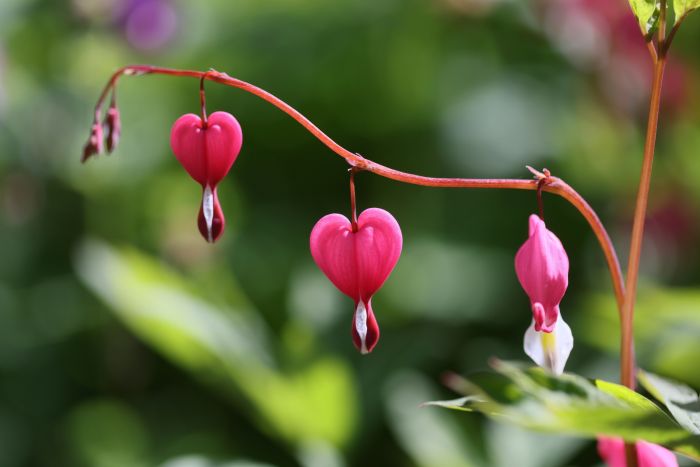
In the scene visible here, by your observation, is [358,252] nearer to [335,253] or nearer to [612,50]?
[335,253]

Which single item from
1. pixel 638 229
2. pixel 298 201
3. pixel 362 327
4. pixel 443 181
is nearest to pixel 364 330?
pixel 362 327

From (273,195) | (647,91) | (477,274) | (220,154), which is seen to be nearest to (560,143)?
(647,91)

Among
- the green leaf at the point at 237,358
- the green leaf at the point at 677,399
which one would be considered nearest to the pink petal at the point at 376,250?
the green leaf at the point at 677,399

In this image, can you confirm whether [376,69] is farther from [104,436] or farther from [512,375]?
[512,375]

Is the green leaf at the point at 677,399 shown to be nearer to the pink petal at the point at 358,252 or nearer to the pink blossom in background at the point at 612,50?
the pink petal at the point at 358,252

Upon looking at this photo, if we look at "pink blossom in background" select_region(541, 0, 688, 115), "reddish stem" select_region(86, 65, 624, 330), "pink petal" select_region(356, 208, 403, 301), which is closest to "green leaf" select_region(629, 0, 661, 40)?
"reddish stem" select_region(86, 65, 624, 330)

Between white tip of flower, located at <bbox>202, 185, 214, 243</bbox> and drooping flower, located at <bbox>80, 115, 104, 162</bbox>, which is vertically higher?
drooping flower, located at <bbox>80, 115, 104, 162</bbox>

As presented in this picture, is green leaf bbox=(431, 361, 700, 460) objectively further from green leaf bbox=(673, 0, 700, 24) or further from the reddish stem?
green leaf bbox=(673, 0, 700, 24)
